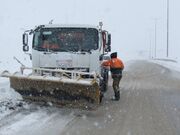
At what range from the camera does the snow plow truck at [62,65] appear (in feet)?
40.8

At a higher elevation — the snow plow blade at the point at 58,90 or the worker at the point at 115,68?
the worker at the point at 115,68

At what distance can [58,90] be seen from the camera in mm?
12586

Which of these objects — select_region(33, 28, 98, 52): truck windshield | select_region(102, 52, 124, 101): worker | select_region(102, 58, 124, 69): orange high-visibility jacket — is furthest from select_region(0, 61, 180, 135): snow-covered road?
select_region(33, 28, 98, 52): truck windshield

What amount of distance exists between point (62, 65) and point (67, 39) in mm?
839

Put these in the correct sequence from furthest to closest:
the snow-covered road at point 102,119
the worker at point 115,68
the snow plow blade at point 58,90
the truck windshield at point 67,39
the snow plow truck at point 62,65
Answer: the worker at point 115,68 < the truck windshield at point 67,39 < the snow plow truck at point 62,65 < the snow plow blade at point 58,90 < the snow-covered road at point 102,119

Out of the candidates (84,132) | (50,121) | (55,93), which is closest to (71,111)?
(55,93)

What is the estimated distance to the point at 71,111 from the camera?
479 inches

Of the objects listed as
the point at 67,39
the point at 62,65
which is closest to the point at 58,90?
the point at 62,65

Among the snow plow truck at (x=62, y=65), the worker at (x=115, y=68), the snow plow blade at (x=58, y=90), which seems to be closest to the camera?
the snow plow blade at (x=58, y=90)

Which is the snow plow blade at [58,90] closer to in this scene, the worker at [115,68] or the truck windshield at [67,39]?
the truck windshield at [67,39]

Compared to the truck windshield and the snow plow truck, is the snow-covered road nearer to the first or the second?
the snow plow truck

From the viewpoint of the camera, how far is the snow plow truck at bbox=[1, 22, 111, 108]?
12.4 metres

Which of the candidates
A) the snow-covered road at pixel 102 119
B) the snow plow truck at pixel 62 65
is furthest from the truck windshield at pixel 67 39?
the snow-covered road at pixel 102 119

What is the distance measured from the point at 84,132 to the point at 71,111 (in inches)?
111
